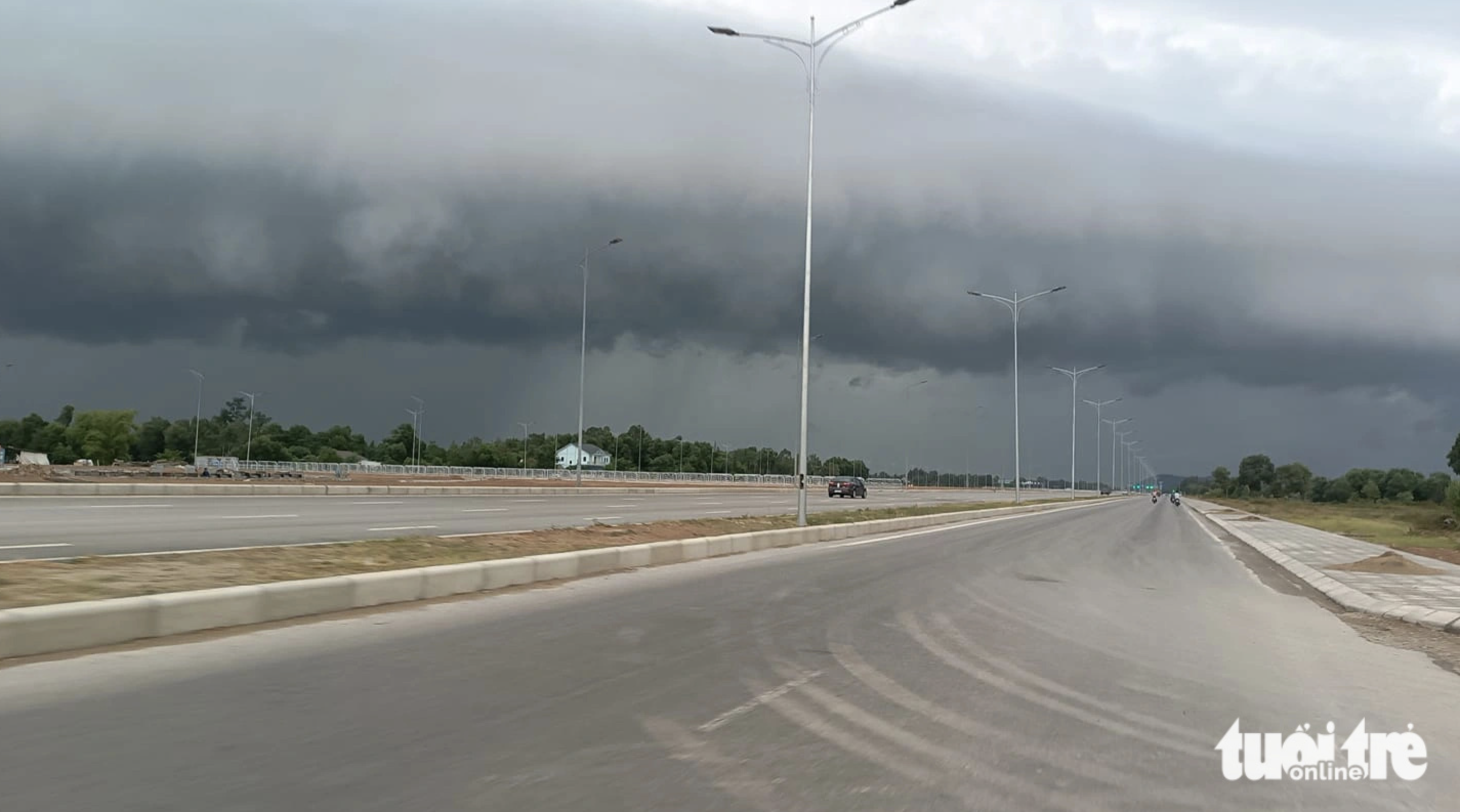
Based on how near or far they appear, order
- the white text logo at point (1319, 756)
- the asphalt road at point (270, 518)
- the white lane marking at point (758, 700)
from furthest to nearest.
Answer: the asphalt road at point (270, 518) → the white lane marking at point (758, 700) → the white text logo at point (1319, 756)

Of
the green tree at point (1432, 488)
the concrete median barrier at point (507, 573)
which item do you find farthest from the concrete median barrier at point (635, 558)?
the green tree at point (1432, 488)

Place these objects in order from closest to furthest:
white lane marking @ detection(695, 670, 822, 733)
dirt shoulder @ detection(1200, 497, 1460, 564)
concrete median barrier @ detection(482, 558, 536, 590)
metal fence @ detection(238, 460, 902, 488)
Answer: white lane marking @ detection(695, 670, 822, 733)
concrete median barrier @ detection(482, 558, 536, 590)
dirt shoulder @ detection(1200, 497, 1460, 564)
metal fence @ detection(238, 460, 902, 488)

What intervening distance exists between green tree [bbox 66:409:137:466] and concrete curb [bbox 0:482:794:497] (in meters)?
123

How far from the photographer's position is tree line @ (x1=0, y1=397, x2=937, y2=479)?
153125mm

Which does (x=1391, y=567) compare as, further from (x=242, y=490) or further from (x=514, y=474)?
(x=514, y=474)

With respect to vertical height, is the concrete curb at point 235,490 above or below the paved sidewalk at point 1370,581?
above

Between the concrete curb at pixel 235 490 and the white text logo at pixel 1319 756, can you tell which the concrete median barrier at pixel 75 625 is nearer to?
the white text logo at pixel 1319 756

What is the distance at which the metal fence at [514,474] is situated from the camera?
311ft

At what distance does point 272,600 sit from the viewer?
35.3 feet

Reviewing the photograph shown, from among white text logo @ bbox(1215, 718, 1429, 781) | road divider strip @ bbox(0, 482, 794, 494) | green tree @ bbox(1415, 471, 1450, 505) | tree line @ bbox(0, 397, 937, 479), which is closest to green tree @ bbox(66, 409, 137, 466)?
tree line @ bbox(0, 397, 937, 479)

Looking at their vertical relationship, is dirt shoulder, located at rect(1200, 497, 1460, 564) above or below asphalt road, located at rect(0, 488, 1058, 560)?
below

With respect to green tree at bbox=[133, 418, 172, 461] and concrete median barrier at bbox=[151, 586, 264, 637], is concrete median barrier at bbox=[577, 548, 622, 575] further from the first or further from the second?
green tree at bbox=[133, 418, 172, 461]

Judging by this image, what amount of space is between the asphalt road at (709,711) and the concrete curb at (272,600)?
0.50m

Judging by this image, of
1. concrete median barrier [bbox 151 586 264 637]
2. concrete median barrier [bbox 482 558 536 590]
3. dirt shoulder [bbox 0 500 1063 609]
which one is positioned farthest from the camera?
concrete median barrier [bbox 482 558 536 590]
